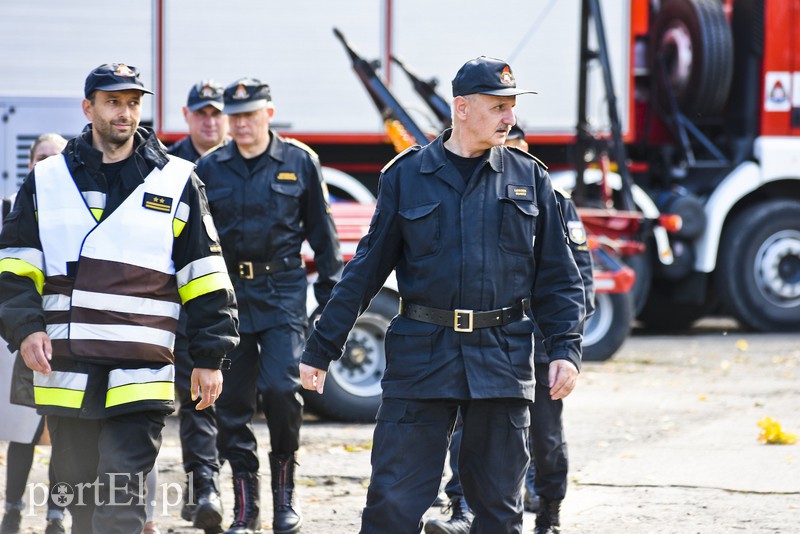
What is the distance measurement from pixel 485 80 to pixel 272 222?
2027mm

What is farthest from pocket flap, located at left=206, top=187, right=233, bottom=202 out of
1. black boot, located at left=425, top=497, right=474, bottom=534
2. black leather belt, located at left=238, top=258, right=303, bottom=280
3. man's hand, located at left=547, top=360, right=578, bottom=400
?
man's hand, located at left=547, top=360, right=578, bottom=400

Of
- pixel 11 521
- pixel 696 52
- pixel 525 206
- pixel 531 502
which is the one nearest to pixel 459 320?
pixel 525 206

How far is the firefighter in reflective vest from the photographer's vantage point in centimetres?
464

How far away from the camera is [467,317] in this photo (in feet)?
14.9

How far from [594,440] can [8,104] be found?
169 inches

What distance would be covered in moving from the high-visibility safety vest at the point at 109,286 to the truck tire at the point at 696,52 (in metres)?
9.26

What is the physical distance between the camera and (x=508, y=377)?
4535 mm

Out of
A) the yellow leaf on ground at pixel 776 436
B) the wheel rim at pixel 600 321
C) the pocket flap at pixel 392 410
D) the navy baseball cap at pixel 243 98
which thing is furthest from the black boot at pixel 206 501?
the wheel rim at pixel 600 321

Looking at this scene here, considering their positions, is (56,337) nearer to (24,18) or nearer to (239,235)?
(239,235)

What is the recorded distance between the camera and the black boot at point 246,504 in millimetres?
6117

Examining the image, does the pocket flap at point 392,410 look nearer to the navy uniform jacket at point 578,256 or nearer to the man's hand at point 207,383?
the man's hand at point 207,383

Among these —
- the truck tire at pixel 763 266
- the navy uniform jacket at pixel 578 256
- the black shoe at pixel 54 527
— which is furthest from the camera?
the truck tire at pixel 763 266

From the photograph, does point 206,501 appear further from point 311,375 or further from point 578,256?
point 578,256

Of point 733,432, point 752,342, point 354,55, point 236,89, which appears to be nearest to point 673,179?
point 752,342
